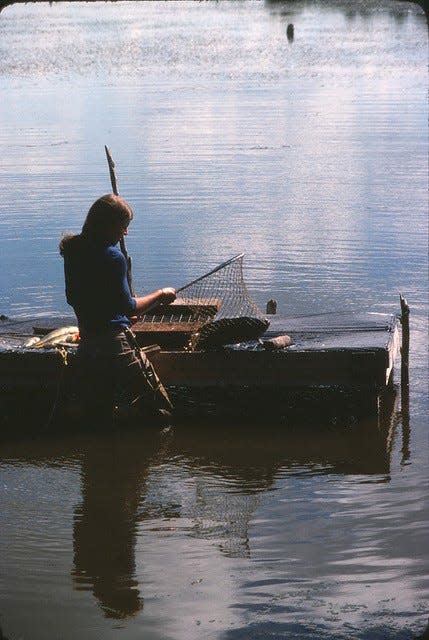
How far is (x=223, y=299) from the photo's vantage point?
44.7 feet

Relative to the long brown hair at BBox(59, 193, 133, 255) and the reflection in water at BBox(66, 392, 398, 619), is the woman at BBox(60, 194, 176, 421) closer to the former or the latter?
the long brown hair at BBox(59, 193, 133, 255)

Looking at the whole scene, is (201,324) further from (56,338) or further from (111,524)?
(111,524)

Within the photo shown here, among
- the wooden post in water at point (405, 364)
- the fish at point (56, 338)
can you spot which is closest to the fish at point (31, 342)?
the fish at point (56, 338)

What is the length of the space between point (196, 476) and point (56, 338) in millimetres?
2018

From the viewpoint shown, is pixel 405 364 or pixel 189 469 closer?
pixel 189 469

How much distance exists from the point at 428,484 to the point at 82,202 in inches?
483

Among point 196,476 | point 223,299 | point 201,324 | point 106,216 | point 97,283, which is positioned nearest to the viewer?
point 106,216

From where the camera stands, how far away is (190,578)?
6.76 metres

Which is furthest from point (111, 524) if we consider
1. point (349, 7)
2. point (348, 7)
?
point (348, 7)

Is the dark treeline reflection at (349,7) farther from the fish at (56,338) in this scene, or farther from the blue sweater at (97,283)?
the blue sweater at (97,283)

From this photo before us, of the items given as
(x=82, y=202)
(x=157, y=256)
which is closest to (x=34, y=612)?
(x=157, y=256)

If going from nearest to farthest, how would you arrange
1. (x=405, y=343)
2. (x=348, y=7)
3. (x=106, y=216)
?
(x=106, y=216)
(x=405, y=343)
(x=348, y=7)

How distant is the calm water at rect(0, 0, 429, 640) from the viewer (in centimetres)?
652

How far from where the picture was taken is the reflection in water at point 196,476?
7121 mm
